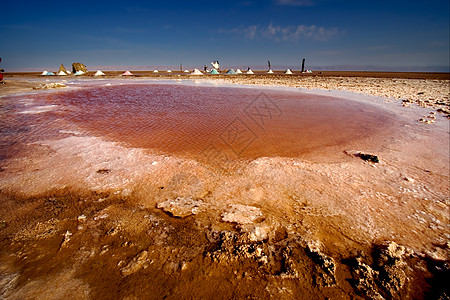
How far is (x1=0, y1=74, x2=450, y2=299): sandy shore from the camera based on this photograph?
1.86m

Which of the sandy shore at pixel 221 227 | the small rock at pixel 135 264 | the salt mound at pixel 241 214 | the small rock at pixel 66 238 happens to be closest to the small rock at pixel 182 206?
the sandy shore at pixel 221 227

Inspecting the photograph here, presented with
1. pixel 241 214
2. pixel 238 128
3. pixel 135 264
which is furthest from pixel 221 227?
pixel 238 128

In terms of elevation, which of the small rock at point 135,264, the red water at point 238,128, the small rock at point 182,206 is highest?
the red water at point 238,128

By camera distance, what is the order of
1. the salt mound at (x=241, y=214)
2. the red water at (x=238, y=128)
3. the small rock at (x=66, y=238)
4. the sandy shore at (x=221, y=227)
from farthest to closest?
the red water at (x=238, y=128) < the salt mound at (x=241, y=214) < the small rock at (x=66, y=238) < the sandy shore at (x=221, y=227)

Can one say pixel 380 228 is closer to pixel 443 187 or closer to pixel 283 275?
pixel 283 275

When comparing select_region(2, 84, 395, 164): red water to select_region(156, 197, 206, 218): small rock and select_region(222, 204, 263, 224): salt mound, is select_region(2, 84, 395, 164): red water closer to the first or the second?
select_region(156, 197, 206, 218): small rock

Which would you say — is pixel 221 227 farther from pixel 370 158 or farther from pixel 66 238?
pixel 370 158

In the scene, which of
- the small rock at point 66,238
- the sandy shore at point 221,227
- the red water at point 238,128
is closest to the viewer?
the sandy shore at point 221,227

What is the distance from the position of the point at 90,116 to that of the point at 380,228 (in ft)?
29.1

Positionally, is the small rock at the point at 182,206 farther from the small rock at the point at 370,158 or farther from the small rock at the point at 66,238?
the small rock at the point at 370,158

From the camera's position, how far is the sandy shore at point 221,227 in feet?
6.10

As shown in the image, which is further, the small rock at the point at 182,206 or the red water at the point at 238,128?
the red water at the point at 238,128

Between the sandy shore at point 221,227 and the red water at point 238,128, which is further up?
the red water at point 238,128

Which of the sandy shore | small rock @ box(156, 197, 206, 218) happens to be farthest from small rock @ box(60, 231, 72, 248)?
small rock @ box(156, 197, 206, 218)
